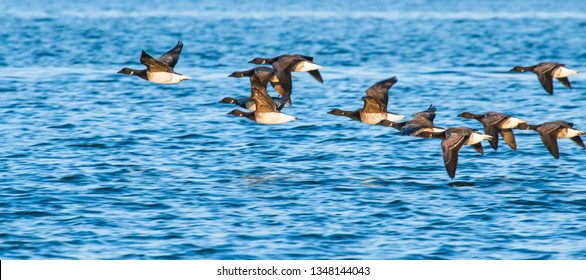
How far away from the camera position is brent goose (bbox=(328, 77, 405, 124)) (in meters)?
24.5

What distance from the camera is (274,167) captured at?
25469 millimetres

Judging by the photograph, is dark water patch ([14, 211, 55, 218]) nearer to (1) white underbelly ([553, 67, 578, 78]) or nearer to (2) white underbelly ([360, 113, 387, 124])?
(2) white underbelly ([360, 113, 387, 124])

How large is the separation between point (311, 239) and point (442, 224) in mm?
2680

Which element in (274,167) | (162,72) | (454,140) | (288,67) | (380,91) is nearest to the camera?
(454,140)

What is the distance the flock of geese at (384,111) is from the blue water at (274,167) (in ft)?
3.71

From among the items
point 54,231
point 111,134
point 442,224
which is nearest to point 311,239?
point 442,224

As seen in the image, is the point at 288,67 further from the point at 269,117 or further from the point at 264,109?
the point at 269,117

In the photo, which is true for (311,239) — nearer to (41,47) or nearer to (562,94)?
(562,94)

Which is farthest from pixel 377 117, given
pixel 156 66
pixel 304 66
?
pixel 156 66

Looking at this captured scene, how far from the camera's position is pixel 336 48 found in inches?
2313

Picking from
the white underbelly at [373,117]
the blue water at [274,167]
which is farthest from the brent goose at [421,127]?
the blue water at [274,167]

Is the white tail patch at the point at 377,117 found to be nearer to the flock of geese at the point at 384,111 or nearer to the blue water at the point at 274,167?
the flock of geese at the point at 384,111

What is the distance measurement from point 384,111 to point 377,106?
0.22 metres

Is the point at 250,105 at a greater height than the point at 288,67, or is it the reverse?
the point at 288,67
